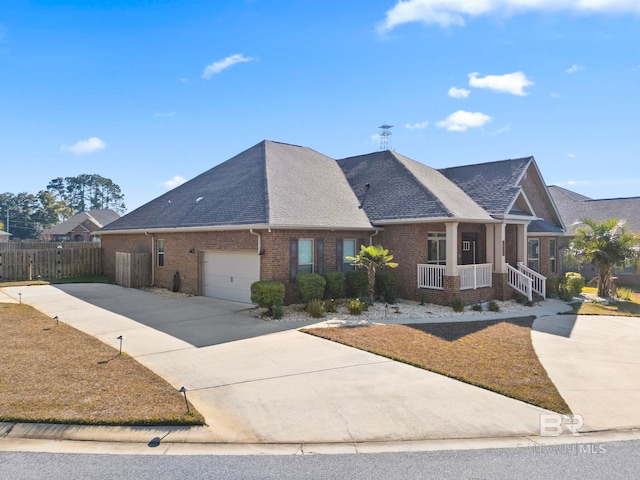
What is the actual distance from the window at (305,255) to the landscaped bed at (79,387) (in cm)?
717

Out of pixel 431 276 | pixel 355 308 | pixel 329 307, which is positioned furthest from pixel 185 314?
pixel 431 276

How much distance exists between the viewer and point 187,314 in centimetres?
1287

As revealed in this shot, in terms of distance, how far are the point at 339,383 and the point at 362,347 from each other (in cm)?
237

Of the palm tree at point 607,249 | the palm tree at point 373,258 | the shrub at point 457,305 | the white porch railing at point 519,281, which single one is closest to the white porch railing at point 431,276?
the shrub at point 457,305

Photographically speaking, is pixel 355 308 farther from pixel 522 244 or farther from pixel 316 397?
pixel 522 244

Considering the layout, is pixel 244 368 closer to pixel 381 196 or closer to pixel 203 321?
pixel 203 321

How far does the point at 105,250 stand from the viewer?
23672 millimetres

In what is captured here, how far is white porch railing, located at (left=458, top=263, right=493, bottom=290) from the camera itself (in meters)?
15.3

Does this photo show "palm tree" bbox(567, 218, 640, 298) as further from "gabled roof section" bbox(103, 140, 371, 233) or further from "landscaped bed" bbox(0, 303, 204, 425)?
"landscaped bed" bbox(0, 303, 204, 425)

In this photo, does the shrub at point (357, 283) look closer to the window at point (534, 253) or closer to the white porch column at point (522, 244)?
the white porch column at point (522, 244)

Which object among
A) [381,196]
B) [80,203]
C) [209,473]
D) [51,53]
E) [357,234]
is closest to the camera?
[209,473]

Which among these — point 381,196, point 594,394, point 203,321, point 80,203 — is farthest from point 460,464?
point 80,203

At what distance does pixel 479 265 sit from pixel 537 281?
13.9 ft

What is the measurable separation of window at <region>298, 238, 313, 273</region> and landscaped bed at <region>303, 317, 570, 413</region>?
13.2ft
